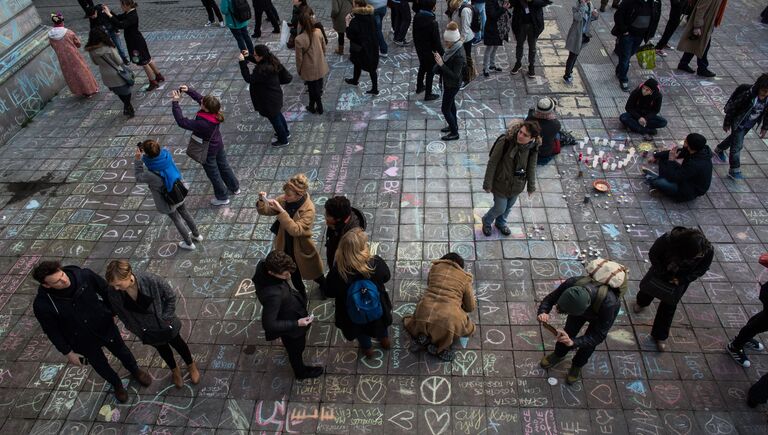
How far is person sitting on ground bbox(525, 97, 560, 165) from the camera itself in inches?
298

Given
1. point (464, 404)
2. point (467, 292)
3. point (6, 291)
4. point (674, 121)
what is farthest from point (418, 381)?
point (674, 121)

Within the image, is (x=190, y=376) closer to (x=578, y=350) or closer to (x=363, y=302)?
(x=363, y=302)

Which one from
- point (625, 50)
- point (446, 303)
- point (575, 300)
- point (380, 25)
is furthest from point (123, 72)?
point (625, 50)

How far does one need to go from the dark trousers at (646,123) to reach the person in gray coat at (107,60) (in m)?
9.90

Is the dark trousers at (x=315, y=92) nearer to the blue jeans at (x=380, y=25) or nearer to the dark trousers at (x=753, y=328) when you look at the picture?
the blue jeans at (x=380, y=25)

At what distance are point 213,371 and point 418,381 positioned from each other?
242 centimetres

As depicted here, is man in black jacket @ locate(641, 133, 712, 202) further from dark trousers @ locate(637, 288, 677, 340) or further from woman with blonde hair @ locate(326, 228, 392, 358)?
woman with blonde hair @ locate(326, 228, 392, 358)

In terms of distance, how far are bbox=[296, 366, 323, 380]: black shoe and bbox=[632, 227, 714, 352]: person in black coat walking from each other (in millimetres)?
3820

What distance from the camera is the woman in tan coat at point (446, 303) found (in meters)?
5.11

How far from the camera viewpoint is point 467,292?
5.23 m

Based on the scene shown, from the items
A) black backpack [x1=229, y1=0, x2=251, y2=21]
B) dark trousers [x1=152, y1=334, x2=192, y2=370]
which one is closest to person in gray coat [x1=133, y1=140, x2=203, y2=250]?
dark trousers [x1=152, y1=334, x2=192, y2=370]

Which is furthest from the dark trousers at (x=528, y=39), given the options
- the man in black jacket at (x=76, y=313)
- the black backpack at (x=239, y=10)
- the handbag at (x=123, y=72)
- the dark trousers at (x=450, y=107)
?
the man in black jacket at (x=76, y=313)

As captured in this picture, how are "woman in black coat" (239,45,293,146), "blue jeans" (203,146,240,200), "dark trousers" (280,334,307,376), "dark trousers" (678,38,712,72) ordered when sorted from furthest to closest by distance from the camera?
"dark trousers" (678,38,712,72) → "woman in black coat" (239,45,293,146) → "blue jeans" (203,146,240,200) → "dark trousers" (280,334,307,376)

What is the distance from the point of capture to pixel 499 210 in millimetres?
6734
